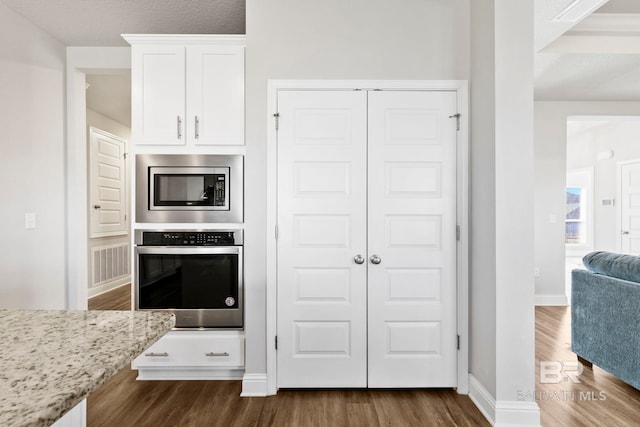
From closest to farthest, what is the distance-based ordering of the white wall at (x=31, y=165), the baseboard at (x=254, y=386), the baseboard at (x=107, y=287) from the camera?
1. the baseboard at (x=254, y=386)
2. the white wall at (x=31, y=165)
3. the baseboard at (x=107, y=287)

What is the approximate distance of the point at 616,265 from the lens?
2.37 metres

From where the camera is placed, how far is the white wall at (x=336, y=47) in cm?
235

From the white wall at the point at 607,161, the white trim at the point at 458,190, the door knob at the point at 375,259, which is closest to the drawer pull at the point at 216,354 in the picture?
the white trim at the point at 458,190

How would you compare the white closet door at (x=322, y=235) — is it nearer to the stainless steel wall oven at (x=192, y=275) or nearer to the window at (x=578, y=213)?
the stainless steel wall oven at (x=192, y=275)

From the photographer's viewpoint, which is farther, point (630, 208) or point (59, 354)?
point (630, 208)

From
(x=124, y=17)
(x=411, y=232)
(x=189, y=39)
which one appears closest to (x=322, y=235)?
(x=411, y=232)

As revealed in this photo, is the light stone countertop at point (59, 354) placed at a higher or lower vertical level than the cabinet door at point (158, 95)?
lower

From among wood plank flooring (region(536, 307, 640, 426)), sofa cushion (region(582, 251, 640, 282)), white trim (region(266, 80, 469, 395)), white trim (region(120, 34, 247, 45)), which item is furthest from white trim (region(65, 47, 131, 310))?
sofa cushion (region(582, 251, 640, 282))

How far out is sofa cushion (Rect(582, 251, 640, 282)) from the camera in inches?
87.9

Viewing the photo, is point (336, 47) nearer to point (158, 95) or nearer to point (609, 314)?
point (158, 95)

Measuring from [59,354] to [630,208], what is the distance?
7805mm

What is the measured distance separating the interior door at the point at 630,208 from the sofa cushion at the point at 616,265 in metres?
4.38

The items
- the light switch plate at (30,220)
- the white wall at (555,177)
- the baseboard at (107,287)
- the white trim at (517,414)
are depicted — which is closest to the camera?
the white trim at (517,414)

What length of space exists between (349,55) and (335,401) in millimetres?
2350
